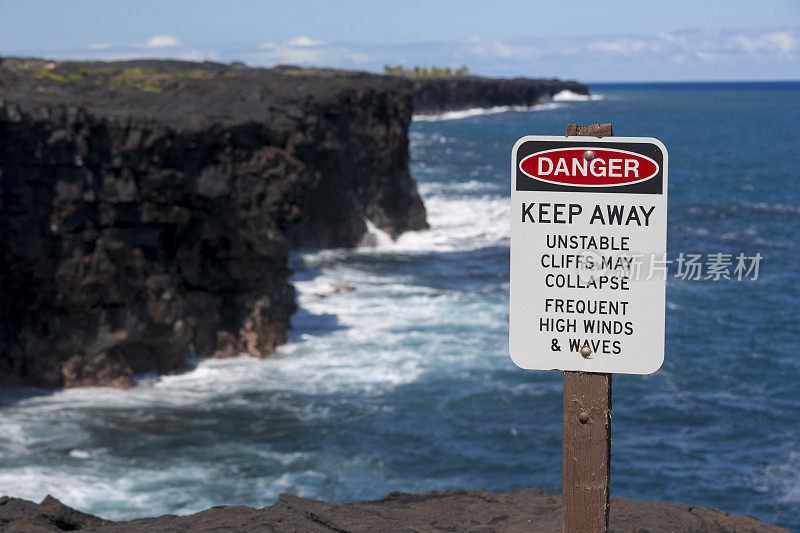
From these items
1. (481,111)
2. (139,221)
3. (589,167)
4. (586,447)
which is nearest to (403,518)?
(586,447)

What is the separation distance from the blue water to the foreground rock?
29.7ft

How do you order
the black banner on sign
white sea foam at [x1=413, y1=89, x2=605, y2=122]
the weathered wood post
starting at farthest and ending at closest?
white sea foam at [x1=413, y1=89, x2=605, y2=122], the weathered wood post, the black banner on sign

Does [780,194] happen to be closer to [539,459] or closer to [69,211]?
[539,459]

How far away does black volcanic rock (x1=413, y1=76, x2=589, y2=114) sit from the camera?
15388 centimetres

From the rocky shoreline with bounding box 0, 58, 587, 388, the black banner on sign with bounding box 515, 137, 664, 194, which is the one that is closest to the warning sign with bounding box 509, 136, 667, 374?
the black banner on sign with bounding box 515, 137, 664, 194

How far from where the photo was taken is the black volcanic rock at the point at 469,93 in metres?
154

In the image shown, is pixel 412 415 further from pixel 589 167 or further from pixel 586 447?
pixel 589 167

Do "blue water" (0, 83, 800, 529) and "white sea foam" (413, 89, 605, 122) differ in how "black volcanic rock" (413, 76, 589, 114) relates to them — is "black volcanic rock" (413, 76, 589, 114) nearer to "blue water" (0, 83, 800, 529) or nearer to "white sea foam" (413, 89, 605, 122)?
"white sea foam" (413, 89, 605, 122)

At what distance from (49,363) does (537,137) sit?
69.7 feet

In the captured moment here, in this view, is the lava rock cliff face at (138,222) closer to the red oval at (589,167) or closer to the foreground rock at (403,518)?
the foreground rock at (403,518)

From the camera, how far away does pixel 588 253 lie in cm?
426

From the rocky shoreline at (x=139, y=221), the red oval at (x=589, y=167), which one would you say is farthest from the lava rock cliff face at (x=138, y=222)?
the red oval at (x=589, y=167)

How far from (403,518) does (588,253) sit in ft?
12.8

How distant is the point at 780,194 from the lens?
61.4 m
